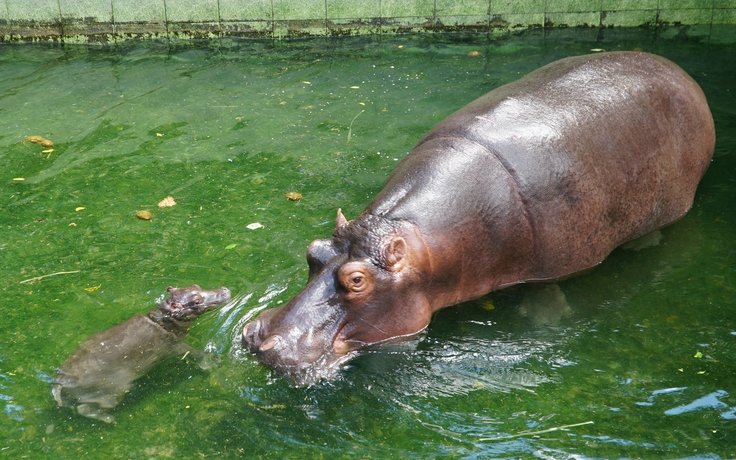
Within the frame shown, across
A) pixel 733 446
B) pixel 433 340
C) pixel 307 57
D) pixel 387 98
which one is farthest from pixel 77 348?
pixel 307 57

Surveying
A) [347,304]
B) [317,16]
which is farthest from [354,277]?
[317,16]

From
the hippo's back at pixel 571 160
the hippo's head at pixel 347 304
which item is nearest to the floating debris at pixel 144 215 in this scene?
the hippo's head at pixel 347 304

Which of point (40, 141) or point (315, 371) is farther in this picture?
point (40, 141)

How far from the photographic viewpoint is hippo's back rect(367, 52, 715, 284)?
15.9 ft

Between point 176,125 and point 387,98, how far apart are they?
248 centimetres

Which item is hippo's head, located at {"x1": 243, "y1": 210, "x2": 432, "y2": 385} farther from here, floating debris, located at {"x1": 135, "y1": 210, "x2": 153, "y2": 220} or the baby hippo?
floating debris, located at {"x1": 135, "y1": 210, "x2": 153, "y2": 220}

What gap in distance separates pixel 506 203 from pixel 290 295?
157cm

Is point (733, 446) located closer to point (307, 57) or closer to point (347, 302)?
point (347, 302)

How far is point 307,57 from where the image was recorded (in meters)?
10.5

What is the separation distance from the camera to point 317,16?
448 inches

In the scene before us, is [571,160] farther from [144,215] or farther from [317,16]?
[317,16]

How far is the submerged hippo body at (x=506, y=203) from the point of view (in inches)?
170

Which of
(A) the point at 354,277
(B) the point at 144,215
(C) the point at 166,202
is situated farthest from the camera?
(C) the point at 166,202

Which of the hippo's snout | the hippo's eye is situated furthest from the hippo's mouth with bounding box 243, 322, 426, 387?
the hippo's eye
